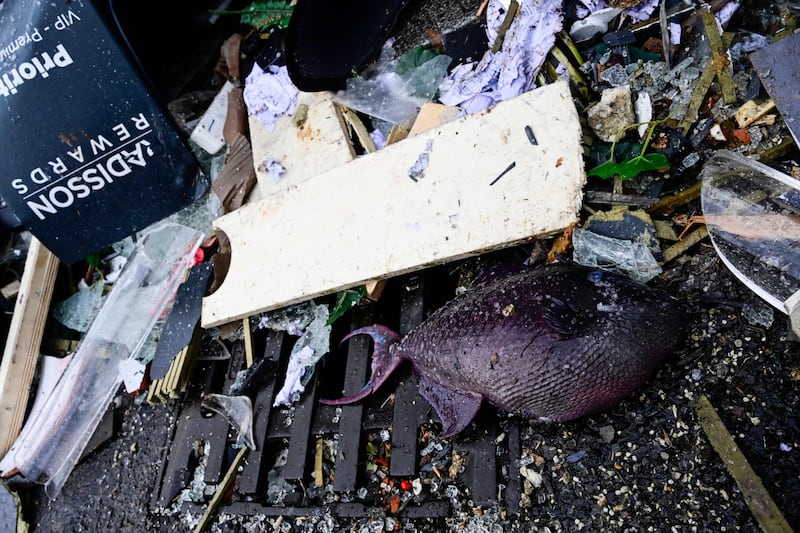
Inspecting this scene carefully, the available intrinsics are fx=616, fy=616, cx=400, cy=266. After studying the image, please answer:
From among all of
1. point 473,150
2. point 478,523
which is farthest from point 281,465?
point 473,150

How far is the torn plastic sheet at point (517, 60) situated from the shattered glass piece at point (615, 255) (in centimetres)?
85

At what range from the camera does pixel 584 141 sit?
2.54 metres

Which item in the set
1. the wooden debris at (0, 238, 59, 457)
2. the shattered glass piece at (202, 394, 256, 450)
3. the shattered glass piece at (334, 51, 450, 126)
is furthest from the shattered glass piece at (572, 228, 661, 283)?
the wooden debris at (0, 238, 59, 457)

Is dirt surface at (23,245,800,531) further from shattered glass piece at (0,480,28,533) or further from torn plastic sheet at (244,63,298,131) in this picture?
shattered glass piece at (0,480,28,533)

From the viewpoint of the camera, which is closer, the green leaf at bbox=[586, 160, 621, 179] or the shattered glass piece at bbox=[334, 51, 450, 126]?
the green leaf at bbox=[586, 160, 621, 179]

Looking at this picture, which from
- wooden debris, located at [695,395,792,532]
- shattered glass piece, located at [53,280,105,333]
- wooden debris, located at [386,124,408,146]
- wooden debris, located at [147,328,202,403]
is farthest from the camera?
shattered glass piece, located at [53,280,105,333]

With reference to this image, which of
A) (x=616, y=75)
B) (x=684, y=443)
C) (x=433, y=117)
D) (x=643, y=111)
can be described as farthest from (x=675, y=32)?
(x=684, y=443)

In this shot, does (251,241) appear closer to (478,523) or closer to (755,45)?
(478,523)

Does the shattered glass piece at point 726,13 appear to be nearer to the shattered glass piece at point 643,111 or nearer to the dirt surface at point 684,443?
the shattered glass piece at point 643,111

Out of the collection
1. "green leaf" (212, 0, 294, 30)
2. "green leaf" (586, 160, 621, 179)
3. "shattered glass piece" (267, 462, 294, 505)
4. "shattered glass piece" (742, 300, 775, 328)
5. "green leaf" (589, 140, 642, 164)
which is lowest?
"shattered glass piece" (267, 462, 294, 505)

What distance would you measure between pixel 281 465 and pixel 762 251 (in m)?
2.31

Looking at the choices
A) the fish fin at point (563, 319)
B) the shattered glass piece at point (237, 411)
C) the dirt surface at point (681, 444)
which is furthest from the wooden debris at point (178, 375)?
the fish fin at point (563, 319)

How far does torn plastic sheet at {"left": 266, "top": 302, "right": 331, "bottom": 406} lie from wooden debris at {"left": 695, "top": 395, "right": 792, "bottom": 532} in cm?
164

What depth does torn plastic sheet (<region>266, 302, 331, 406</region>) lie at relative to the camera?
9.77 feet
